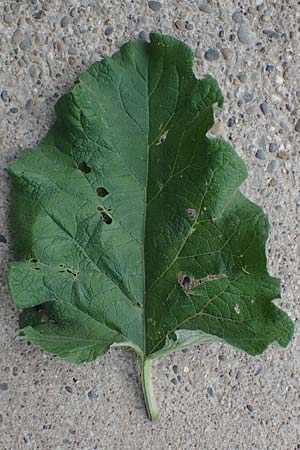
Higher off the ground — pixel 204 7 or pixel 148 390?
pixel 204 7

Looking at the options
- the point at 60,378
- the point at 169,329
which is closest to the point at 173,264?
the point at 169,329

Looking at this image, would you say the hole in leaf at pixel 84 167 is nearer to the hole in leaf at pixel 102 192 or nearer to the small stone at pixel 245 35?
the hole in leaf at pixel 102 192

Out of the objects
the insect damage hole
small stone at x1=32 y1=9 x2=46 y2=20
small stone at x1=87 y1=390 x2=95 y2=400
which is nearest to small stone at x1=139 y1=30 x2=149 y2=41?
small stone at x1=32 y1=9 x2=46 y2=20

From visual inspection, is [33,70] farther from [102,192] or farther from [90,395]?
[90,395]

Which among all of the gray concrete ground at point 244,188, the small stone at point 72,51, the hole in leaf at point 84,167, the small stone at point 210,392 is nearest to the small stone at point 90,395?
the gray concrete ground at point 244,188

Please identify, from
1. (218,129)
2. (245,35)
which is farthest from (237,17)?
(218,129)

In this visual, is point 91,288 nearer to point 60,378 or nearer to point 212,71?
point 60,378
